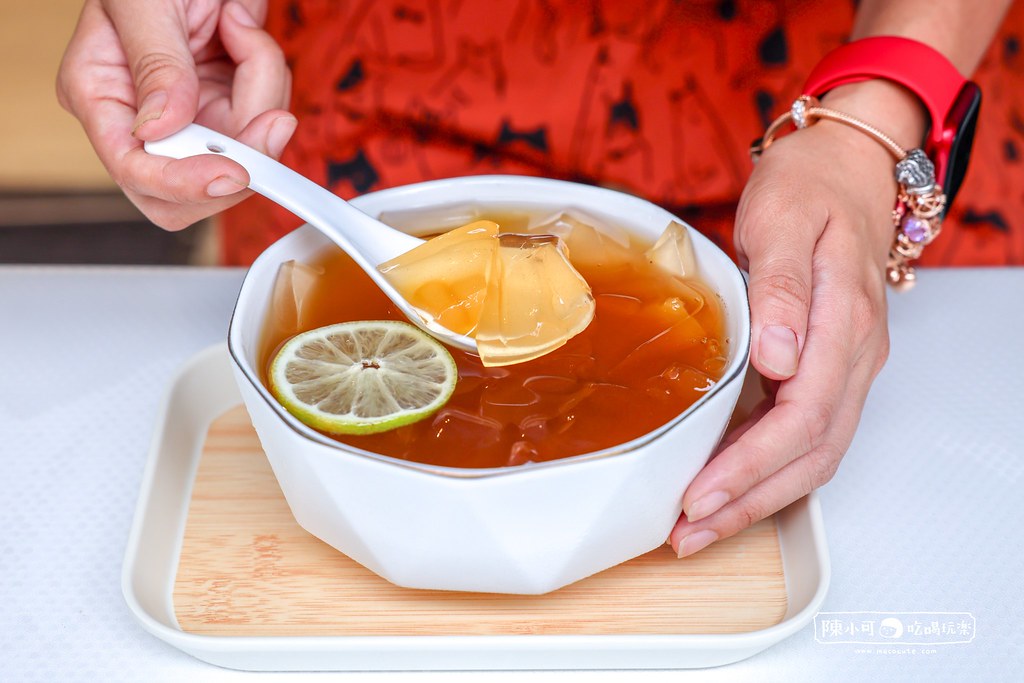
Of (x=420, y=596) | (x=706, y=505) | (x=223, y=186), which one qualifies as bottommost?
(x=420, y=596)

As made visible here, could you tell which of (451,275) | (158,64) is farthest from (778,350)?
(158,64)

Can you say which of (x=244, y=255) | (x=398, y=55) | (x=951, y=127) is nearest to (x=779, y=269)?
(x=951, y=127)

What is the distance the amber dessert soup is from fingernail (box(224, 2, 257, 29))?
1.35 ft

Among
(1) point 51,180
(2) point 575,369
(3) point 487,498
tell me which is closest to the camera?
(3) point 487,498

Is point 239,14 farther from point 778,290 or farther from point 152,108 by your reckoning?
point 778,290

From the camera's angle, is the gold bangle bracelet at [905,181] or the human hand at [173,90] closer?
the human hand at [173,90]

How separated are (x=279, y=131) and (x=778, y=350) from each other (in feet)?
2.03

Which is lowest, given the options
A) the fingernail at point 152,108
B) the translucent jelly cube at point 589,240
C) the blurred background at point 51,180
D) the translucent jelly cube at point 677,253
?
the blurred background at point 51,180

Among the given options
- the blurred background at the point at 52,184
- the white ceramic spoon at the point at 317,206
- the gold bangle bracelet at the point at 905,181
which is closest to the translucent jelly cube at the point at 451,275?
the white ceramic spoon at the point at 317,206

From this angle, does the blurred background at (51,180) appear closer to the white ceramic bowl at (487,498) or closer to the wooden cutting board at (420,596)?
the wooden cutting board at (420,596)

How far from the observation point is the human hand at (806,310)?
93 centimetres

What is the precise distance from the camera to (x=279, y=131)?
3.70ft

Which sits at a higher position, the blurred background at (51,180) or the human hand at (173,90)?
the human hand at (173,90)

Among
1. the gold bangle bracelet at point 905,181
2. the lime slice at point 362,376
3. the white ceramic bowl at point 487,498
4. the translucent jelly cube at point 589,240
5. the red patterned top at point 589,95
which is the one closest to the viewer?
the white ceramic bowl at point 487,498
